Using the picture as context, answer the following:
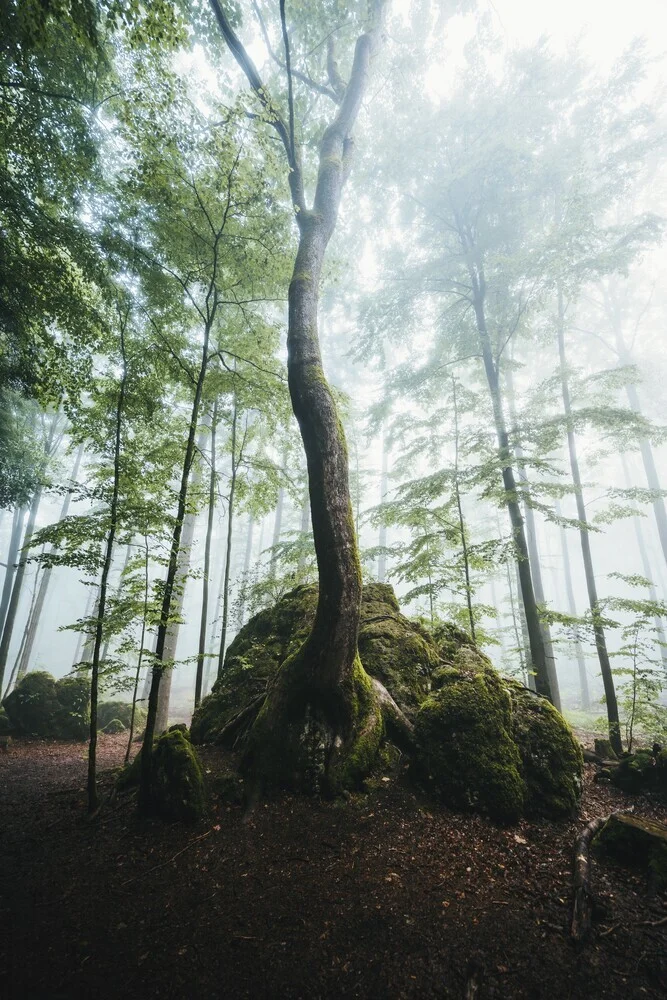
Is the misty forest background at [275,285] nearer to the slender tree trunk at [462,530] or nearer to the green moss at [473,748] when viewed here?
the slender tree trunk at [462,530]

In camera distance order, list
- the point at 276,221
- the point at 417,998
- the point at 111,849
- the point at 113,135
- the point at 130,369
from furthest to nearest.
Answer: the point at 113,135, the point at 276,221, the point at 130,369, the point at 111,849, the point at 417,998

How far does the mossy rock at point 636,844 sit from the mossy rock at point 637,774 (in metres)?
2.02

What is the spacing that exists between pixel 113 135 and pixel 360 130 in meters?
7.68

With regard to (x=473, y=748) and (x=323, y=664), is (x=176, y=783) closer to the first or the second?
(x=323, y=664)

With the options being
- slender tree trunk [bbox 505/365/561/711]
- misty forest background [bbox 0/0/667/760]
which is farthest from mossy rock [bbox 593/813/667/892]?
slender tree trunk [bbox 505/365/561/711]

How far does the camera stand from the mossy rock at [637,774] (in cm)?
502

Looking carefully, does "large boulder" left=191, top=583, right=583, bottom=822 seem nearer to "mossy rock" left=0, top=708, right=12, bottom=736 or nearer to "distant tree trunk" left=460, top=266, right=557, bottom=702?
"distant tree trunk" left=460, top=266, right=557, bottom=702

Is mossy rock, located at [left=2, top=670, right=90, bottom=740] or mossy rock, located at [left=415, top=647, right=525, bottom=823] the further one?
mossy rock, located at [left=2, top=670, right=90, bottom=740]

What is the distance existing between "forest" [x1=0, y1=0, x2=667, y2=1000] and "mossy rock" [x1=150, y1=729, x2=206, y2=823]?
33 millimetres

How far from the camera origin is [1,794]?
575cm

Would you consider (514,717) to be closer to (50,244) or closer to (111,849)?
(111,849)

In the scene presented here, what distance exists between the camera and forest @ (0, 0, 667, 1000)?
2.81 meters

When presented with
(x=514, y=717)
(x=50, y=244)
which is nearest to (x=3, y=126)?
(x=50, y=244)

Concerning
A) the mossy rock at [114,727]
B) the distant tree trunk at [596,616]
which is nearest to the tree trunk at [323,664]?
the distant tree trunk at [596,616]
